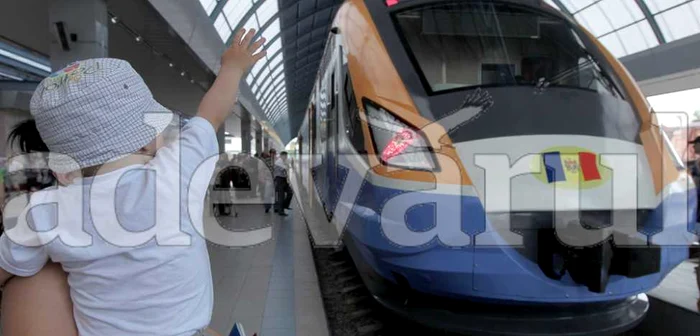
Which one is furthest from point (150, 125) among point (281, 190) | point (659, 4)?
point (659, 4)

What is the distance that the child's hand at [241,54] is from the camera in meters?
1.44

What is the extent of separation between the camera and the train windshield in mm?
3615

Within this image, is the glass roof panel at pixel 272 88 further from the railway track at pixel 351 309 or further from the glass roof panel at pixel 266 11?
the railway track at pixel 351 309

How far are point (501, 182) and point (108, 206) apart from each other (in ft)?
7.80

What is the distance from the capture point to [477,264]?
2854mm

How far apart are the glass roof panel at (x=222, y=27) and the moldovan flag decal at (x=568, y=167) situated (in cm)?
1292

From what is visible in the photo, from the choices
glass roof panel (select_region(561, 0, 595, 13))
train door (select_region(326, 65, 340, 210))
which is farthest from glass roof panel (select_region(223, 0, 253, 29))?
glass roof panel (select_region(561, 0, 595, 13))

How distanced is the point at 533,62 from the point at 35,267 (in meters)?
3.47

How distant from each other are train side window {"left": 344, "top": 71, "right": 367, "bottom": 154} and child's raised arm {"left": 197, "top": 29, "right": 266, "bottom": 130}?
6.05ft

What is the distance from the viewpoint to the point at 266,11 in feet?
64.9

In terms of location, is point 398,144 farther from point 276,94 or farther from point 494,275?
point 276,94

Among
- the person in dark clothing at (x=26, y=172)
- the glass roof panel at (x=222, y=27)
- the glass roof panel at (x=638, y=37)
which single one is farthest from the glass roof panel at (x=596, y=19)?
the person in dark clothing at (x=26, y=172)

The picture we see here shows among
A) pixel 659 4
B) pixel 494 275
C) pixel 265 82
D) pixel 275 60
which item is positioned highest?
pixel 275 60

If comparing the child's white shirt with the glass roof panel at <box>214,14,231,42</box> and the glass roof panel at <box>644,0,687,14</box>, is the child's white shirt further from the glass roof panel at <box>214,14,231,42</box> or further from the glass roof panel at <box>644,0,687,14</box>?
the glass roof panel at <box>644,0,687,14</box>
